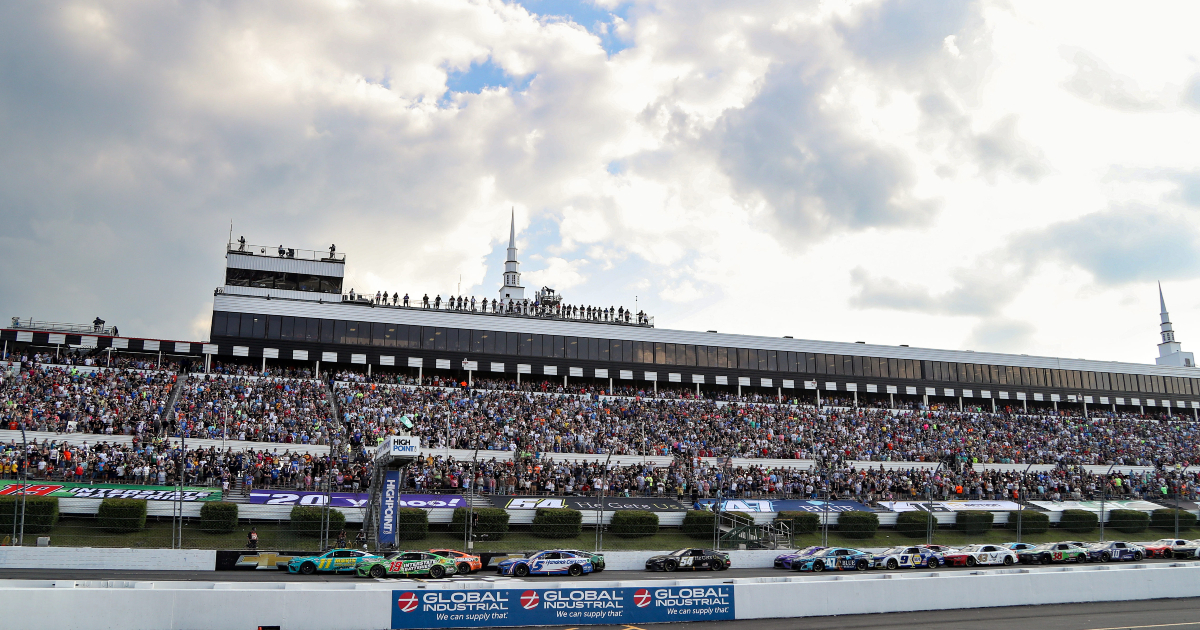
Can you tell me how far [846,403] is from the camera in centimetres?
6519

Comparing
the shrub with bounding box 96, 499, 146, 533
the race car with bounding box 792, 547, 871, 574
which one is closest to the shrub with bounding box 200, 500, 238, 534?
the shrub with bounding box 96, 499, 146, 533

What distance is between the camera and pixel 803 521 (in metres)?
37.7

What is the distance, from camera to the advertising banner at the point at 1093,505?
44.0 meters

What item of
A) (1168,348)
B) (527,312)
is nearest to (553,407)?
(527,312)

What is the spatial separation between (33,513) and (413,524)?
13.3 metres

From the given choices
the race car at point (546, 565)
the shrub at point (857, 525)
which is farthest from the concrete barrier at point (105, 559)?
the shrub at point (857, 525)

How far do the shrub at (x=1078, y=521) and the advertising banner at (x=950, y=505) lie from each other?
2.31 metres

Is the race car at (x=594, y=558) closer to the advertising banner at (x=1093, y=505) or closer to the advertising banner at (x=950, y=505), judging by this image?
the advertising banner at (x=950, y=505)

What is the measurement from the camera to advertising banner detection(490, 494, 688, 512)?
37000mm

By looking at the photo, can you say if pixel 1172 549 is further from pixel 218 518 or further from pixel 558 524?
pixel 218 518

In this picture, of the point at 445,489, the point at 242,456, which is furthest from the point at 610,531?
the point at 242,456

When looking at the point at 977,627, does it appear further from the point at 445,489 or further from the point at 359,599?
the point at 445,489

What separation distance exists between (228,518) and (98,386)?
18.3 metres

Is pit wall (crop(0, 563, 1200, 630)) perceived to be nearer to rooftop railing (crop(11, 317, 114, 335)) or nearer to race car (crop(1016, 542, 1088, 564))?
race car (crop(1016, 542, 1088, 564))
